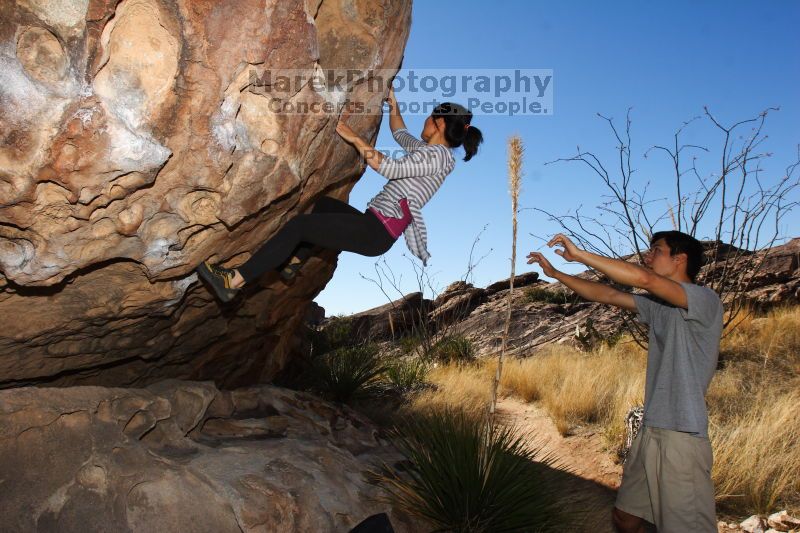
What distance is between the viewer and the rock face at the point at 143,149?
2.56 metres

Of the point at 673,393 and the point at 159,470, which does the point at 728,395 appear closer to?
the point at 673,393

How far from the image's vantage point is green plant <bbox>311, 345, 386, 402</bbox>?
7.56 m

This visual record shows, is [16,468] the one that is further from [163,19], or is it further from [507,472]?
[507,472]

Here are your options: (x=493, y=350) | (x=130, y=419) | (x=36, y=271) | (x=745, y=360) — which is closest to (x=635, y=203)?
(x=745, y=360)

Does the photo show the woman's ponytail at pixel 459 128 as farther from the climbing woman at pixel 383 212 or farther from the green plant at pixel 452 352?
the green plant at pixel 452 352

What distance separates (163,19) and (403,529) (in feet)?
11.3

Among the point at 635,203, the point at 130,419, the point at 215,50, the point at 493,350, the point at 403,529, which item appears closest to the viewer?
the point at 215,50

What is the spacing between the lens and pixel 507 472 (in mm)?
4395

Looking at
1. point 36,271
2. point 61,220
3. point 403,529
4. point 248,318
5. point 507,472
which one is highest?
point 61,220

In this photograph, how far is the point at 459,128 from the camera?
13.5 ft

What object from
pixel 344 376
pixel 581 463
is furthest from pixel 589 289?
pixel 344 376

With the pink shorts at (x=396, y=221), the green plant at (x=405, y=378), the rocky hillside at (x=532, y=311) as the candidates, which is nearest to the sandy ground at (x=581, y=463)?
the green plant at (x=405, y=378)

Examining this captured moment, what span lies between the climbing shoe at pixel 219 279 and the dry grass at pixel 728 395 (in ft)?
14.6

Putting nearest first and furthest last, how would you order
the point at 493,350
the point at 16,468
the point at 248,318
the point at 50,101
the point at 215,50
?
the point at 50,101 < the point at 215,50 < the point at 16,468 < the point at 248,318 < the point at 493,350
